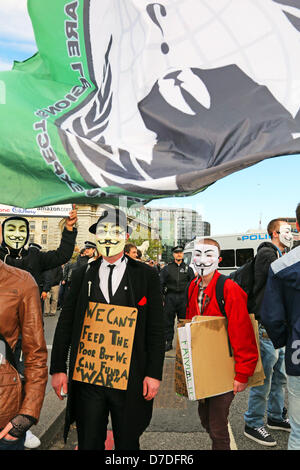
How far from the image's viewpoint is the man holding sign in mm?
2826

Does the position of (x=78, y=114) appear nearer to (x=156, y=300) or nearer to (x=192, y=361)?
(x=156, y=300)

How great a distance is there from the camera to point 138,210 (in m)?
3.53

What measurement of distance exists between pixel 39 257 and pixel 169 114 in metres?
1.94

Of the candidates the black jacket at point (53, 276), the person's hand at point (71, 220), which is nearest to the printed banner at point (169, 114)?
the person's hand at point (71, 220)

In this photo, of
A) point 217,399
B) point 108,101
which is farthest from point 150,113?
point 217,399

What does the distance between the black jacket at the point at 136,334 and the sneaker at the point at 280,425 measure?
1963 millimetres

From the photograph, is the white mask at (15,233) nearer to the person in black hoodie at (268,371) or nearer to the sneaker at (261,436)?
the person in black hoodie at (268,371)

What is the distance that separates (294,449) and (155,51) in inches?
121

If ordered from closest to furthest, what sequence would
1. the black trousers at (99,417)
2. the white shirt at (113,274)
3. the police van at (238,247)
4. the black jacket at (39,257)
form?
the black trousers at (99,417) < the white shirt at (113,274) < the black jacket at (39,257) < the police van at (238,247)

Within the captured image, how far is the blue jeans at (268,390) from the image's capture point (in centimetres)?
405

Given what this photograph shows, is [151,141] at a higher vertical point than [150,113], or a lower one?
lower

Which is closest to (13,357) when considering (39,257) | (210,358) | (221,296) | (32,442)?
(210,358)

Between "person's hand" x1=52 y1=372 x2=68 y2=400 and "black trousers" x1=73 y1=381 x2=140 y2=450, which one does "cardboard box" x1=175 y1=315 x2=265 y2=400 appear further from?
"person's hand" x1=52 y1=372 x2=68 y2=400

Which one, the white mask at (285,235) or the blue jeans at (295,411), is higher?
the white mask at (285,235)
